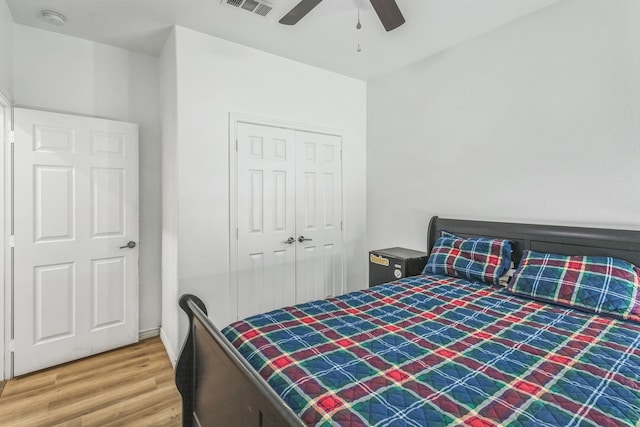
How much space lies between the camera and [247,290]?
9.74ft

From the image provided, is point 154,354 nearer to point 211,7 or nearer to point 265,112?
point 265,112

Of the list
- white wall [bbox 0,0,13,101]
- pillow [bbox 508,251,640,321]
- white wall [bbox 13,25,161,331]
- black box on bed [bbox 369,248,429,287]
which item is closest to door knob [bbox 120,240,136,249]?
white wall [bbox 13,25,161,331]

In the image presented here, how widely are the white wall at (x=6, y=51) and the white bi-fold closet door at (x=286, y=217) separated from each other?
5.34 feet

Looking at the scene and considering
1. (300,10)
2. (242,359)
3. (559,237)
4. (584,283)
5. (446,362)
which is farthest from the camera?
(559,237)

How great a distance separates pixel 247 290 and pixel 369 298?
134 centimetres

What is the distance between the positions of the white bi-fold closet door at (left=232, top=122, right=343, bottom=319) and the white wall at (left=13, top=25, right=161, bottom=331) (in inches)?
36.6

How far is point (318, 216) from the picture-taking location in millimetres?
3490

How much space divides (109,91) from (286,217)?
6.46 feet

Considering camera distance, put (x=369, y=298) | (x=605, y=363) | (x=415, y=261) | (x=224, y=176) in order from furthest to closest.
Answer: (x=415, y=261)
(x=224, y=176)
(x=369, y=298)
(x=605, y=363)

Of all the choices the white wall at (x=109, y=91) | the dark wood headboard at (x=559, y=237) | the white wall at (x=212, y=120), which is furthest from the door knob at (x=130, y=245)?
the dark wood headboard at (x=559, y=237)

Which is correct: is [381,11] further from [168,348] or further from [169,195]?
[168,348]

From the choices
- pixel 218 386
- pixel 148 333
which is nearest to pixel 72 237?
pixel 148 333

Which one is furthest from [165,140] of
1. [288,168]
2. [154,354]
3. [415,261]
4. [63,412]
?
[415,261]

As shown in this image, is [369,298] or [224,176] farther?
[224,176]
